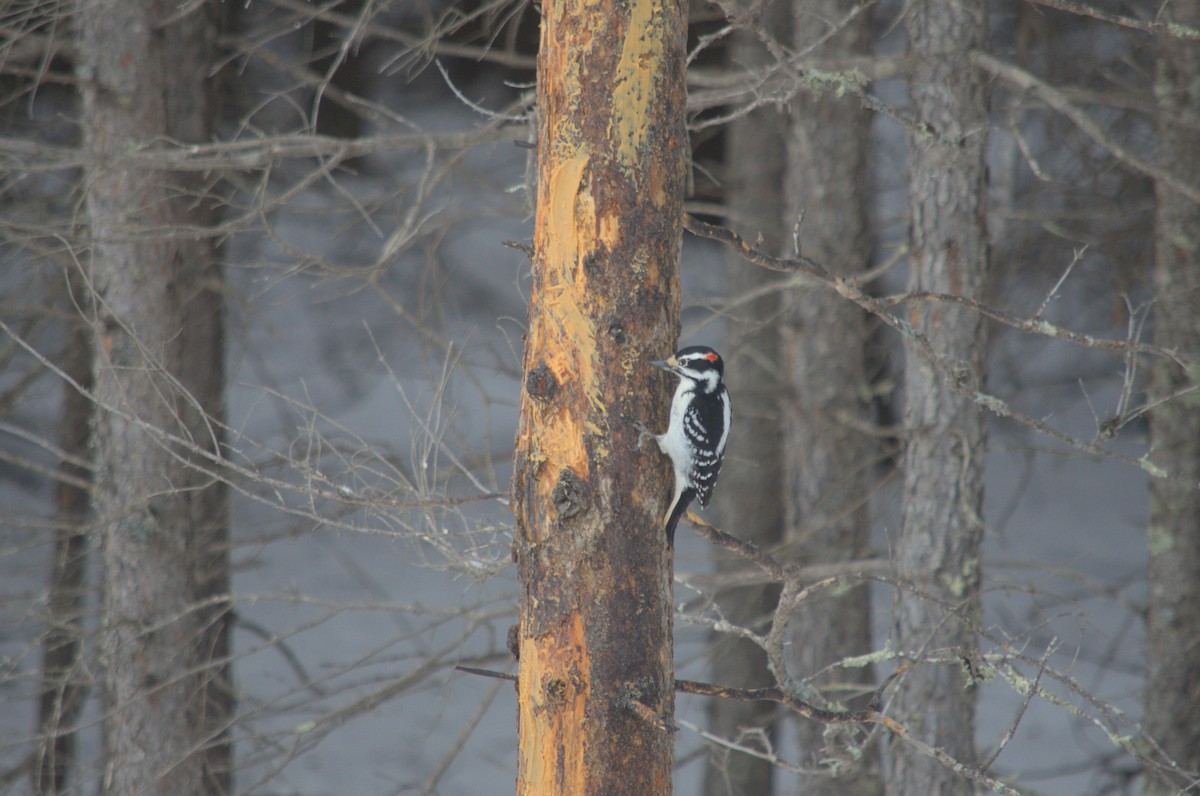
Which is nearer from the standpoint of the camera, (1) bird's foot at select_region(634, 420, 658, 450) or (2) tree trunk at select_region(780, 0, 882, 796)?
(1) bird's foot at select_region(634, 420, 658, 450)

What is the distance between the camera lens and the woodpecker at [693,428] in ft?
9.36

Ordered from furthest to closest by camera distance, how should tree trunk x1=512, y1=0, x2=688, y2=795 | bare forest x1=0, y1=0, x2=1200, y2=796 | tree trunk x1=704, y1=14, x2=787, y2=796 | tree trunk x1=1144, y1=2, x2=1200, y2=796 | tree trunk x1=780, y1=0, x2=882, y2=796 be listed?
1. tree trunk x1=704, y1=14, x2=787, y2=796
2. tree trunk x1=780, y1=0, x2=882, y2=796
3. tree trunk x1=1144, y1=2, x2=1200, y2=796
4. bare forest x1=0, y1=0, x2=1200, y2=796
5. tree trunk x1=512, y1=0, x2=688, y2=795

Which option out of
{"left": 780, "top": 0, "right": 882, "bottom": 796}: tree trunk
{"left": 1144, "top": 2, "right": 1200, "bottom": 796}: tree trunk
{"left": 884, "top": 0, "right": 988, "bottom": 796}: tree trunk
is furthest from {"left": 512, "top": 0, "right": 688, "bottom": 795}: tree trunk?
{"left": 780, "top": 0, "right": 882, "bottom": 796}: tree trunk

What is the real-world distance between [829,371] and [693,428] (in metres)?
3.54

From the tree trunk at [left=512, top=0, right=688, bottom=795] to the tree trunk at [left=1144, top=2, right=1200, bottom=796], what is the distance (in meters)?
3.47

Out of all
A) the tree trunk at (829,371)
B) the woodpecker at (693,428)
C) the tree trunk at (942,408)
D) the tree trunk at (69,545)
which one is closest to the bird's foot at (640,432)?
the woodpecker at (693,428)

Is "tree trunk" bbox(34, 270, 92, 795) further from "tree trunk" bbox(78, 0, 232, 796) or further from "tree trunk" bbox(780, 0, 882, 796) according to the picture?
"tree trunk" bbox(780, 0, 882, 796)

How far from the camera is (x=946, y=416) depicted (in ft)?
14.6

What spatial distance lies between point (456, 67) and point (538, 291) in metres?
5.22

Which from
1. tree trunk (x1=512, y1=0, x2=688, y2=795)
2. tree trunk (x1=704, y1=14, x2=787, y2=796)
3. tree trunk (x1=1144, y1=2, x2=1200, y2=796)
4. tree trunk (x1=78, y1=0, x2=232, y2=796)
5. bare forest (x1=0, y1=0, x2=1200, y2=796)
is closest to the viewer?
tree trunk (x1=512, y1=0, x2=688, y2=795)

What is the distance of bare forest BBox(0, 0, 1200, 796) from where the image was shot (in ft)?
9.09

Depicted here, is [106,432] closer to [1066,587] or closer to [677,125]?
[677,125]

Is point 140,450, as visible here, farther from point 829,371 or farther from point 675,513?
point 829,371

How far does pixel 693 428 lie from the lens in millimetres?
3074
